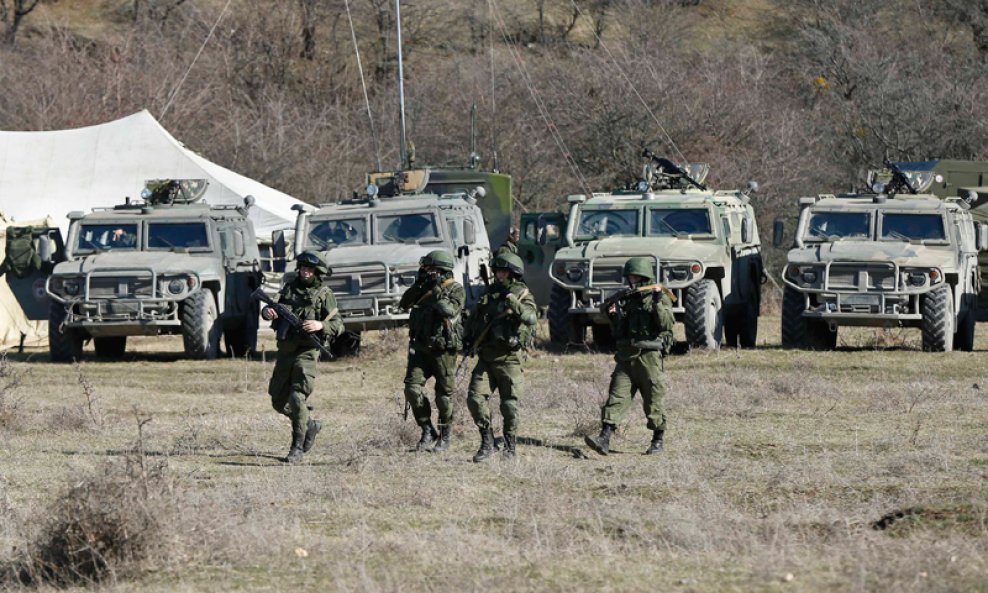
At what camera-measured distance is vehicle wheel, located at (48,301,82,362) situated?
1867 cm

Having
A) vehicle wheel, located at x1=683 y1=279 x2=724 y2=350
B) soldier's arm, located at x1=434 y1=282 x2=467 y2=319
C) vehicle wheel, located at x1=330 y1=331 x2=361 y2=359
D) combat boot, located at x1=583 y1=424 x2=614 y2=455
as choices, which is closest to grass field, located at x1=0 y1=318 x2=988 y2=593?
combat boot, located at x1=583 y1=424 x2=614 y2=455

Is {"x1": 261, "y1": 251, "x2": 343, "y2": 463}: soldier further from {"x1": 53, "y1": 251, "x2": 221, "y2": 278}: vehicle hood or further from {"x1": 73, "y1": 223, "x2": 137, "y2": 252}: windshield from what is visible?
{"x1": 73, "y1": 223, "x2": 137, "y2": 252}: windshield

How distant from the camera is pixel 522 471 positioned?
10.4 meters

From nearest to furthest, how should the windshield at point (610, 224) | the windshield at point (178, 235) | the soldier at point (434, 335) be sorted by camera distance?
the soldier at point (434, 335) → the windshield at point (610, 224) → the windshield at point (178, 235)

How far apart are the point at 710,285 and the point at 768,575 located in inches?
427

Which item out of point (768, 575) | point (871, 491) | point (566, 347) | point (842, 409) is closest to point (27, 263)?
point (566, 347)

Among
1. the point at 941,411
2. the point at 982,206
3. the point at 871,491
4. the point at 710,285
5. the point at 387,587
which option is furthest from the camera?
the point at 982,206

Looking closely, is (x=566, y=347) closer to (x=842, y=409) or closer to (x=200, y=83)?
(x=842, y=409)

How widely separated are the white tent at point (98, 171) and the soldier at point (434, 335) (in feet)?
43.9

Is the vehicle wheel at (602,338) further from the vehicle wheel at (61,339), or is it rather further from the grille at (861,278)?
the vehicle wheel at (61,339)

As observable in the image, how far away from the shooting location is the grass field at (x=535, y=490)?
24.6ft

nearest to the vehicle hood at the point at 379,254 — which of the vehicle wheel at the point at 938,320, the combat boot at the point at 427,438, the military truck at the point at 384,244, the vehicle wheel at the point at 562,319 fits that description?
the military truck at the point at 384,244

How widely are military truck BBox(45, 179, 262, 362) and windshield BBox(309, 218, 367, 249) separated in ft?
3.54

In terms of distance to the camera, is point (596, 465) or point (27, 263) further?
point (27, 263)
